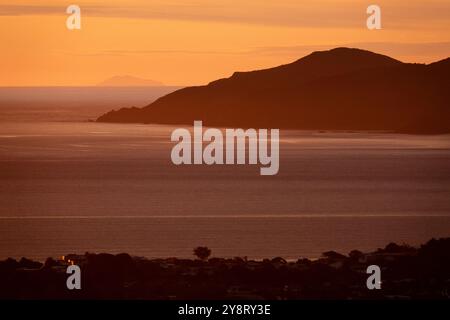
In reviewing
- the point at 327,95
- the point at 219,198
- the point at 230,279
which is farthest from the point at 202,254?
the point at 327,95

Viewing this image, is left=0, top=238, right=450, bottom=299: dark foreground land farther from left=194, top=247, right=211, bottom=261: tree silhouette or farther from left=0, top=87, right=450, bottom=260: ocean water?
left=0, top=87, right=450, bottom=260: ocean water

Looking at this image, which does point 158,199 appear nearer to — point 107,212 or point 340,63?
point 107,212

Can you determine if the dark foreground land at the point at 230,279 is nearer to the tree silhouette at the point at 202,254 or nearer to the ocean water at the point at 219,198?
the tree silhouette at the point at 202,254

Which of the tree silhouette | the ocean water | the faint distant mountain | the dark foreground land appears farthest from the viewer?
the faint distant mountain

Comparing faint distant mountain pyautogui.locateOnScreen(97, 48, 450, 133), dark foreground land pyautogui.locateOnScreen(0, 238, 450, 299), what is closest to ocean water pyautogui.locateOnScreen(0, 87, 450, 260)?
faint distant mountain pyautogui.locateOnScreen(97, 48, 450, 133)

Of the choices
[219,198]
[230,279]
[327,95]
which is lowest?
[230,279]

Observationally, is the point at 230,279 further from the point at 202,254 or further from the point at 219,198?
the point at 219,198
